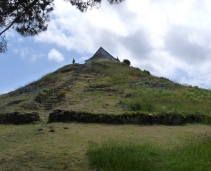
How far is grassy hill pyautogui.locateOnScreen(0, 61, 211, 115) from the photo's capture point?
47.7 feet

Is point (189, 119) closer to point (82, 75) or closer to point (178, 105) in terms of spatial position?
point (178, 105)

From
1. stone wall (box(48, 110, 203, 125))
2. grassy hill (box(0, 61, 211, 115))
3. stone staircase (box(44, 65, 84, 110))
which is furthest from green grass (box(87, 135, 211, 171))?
stone staircase (box(44, 65, 84, 110))

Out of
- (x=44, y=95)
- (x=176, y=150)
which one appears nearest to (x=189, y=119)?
(x=176, y=150)

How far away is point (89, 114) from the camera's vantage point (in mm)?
12219

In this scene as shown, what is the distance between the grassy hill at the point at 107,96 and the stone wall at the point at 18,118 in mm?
2562

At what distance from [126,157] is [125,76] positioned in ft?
66.8

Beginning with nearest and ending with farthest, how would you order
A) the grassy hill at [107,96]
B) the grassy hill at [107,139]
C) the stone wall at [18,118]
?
1. the grassy hill at [107,139]
2. the stone wall at [18,118]
3. the grassy hill at [107,96]

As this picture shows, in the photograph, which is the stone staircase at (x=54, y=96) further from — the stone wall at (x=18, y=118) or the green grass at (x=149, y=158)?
the green grass at (x=149, y=158)

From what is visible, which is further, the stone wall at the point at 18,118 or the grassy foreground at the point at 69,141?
the stone wall at the point at 18,118

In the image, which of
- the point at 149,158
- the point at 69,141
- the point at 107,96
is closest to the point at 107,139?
the point at 69,141

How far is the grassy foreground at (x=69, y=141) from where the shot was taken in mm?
6680

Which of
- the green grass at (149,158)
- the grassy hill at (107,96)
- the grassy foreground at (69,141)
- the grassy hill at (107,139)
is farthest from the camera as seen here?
the grassy hill at (107,96)

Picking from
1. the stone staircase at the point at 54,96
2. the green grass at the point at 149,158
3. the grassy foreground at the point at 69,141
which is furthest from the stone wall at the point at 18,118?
the green grass at the point at 149,158

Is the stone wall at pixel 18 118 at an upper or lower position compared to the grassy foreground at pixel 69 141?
upper
